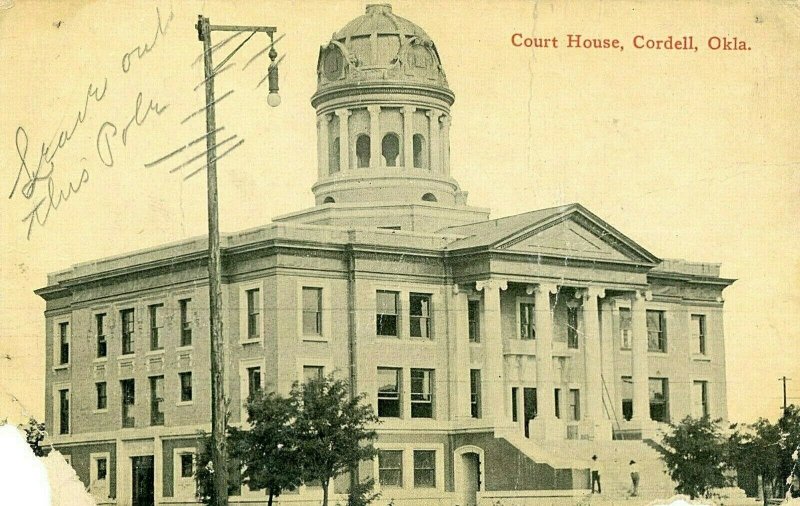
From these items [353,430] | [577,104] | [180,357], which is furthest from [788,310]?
[180,357]

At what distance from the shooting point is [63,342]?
28484 millimetres

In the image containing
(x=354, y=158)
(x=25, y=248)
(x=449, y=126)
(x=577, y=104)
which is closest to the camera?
(x=25, y=248)

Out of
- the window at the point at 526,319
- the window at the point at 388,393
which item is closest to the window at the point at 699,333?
the window at the point at 526,319

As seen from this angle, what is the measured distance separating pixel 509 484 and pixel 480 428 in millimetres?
1126

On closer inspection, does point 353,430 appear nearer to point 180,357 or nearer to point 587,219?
point 180,357

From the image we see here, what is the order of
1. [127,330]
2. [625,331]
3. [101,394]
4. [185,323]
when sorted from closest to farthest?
[185,323]
[101,394]
[127,330]
[625,331]

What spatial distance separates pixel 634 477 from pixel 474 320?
406cm

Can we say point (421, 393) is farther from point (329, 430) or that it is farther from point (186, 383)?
point (186, 383)

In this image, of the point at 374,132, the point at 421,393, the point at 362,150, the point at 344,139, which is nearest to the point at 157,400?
the point at 421,393

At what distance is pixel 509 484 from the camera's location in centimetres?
3039

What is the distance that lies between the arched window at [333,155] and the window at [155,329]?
4.04 metres

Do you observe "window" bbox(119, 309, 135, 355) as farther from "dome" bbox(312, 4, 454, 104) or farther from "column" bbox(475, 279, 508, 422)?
"column" bbox(475, 279, 508, 422)

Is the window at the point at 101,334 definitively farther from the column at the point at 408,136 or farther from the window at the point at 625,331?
the window at the point at 625,331

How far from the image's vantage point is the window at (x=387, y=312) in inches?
1180
